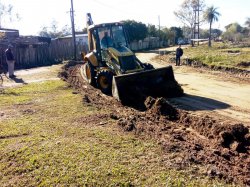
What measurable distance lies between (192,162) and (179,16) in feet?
200

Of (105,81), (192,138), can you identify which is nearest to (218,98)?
(105,81)

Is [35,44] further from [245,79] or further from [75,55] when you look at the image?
[245,79]

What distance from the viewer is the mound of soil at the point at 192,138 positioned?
16.3ft

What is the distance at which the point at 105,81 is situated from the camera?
1202cm

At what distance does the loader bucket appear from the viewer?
1001 centimetres

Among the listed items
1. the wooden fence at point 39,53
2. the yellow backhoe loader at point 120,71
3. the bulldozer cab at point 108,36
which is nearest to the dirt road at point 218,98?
the yellow backhoe loader at point 120,71

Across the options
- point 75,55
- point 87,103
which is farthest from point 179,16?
point 87,103

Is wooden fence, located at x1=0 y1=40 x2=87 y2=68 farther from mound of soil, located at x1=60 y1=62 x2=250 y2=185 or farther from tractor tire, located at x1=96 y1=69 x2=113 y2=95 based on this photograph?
mound of soil, located at x1=60 y1=62 x2=250 y2=185

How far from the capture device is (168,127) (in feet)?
24.1

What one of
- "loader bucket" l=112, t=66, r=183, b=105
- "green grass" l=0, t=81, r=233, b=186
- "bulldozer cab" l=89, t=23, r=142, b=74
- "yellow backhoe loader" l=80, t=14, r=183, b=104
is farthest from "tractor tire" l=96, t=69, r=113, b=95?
"green grass" l=0, t=81, r=233, b=186

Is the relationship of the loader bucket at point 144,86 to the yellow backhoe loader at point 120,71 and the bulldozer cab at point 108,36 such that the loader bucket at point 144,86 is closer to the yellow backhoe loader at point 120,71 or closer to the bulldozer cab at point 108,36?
the yellow backhoe loader at point 120,71

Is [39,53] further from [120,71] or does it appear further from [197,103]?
[197,103]

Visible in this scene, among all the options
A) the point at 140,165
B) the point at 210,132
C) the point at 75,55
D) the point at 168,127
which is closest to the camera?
the point at 140,165

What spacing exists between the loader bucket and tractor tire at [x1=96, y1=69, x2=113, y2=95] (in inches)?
50.0
